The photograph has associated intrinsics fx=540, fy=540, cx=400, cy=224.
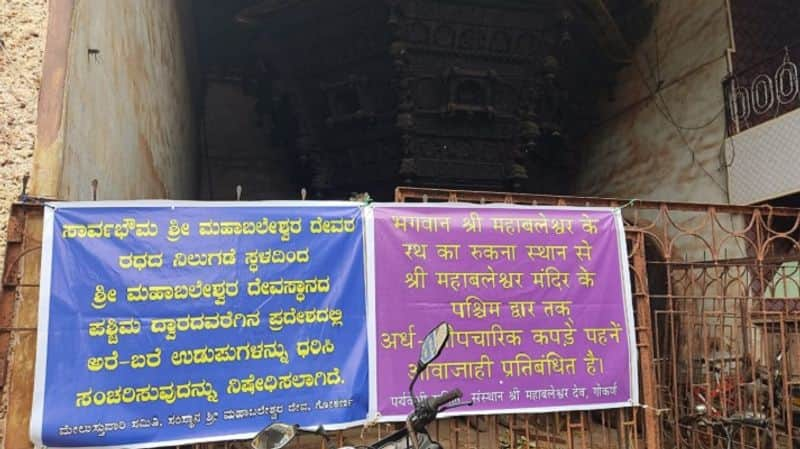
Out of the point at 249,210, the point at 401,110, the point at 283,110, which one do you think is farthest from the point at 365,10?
the point at 249,210

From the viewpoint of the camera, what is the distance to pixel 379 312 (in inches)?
121

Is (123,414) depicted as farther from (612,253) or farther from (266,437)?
(612,253)

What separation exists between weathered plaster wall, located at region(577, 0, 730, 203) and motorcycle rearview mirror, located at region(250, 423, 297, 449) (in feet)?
21.5

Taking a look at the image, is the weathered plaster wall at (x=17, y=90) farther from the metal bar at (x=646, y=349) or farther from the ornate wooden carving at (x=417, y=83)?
the ornate wooden carving at (x=417, y=83)

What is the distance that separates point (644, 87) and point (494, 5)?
290cm

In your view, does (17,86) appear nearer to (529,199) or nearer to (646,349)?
(529,199)

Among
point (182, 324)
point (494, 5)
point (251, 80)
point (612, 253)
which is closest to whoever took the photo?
point (182, 324)

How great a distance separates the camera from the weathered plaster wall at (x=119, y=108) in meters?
2.78

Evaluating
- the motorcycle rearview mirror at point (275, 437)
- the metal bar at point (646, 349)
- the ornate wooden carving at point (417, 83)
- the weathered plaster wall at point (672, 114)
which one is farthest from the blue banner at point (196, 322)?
the weathered plaster wall at point (672, 114)

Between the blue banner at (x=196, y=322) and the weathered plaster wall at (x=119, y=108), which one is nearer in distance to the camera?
the blue banner at (x=196, y=322)

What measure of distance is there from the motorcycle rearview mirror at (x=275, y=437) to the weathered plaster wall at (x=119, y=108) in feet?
5.32

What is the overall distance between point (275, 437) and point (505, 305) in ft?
5.48

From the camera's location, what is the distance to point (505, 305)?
327cm

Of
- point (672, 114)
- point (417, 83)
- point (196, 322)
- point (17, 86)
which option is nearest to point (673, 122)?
point (672, 114)
